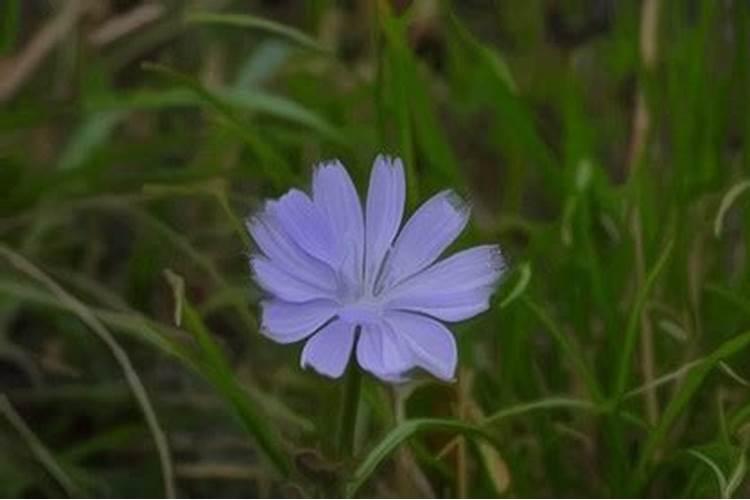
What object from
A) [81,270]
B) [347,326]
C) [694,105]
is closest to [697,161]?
[694,105]

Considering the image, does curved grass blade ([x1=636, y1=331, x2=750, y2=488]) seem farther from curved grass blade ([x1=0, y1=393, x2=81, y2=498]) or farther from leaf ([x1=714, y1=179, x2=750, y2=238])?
curved grass blade ([x1=0, y1=393, x2=81, y2=498])

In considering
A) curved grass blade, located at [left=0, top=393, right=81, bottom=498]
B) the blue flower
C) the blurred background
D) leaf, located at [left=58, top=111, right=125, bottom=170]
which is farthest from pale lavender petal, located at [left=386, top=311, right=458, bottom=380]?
leaf, located at [left=58, top=111, right=125, bottom=170]

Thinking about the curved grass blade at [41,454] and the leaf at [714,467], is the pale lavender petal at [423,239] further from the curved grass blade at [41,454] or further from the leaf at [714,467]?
the curved grass blade at [41,454]

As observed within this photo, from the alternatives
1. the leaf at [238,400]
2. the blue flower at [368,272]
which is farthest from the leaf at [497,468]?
the blue flower at [368,272]

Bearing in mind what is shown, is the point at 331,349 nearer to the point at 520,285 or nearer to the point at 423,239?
the point at 423,239

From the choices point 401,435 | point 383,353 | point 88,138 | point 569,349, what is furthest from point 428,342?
point 88,138

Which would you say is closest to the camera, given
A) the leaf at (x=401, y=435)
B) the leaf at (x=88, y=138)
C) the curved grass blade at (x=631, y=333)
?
the leaf at (x=401, y=435)

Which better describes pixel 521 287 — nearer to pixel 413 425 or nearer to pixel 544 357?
pixel 413 425

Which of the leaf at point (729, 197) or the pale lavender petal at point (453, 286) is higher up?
the pale lavender petal at point (453, 286)
